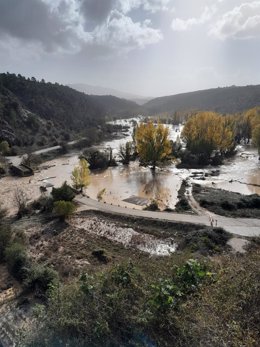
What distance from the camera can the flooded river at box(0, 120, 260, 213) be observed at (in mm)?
37219

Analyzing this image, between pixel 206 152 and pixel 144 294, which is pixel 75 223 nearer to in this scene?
pixel 144 294

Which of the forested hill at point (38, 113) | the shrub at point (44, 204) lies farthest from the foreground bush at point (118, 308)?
the forested hill at point (38, 113)

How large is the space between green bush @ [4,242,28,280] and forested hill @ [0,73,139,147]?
51.6 meters

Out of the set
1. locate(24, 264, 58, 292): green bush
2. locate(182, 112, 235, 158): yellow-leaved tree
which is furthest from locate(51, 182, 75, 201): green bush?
locate(182, 112, 235, 158): yellow-leaved tree

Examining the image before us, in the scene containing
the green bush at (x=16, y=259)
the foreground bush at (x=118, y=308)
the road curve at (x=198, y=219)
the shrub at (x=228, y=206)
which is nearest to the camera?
the foreground bush at (x=118, y=308)

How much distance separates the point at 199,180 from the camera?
44.3 m

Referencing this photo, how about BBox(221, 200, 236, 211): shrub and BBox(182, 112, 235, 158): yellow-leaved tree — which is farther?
BBox(182, 112, 235, 158): yellow-leaved tree

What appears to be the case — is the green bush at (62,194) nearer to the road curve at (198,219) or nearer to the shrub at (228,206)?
the road curve at (198,219)

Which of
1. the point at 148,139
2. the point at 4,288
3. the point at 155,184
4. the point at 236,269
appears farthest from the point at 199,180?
the point at 236,269

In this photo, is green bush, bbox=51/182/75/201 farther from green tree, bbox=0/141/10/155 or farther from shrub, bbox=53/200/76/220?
green tree, bbox=0/141/10/155

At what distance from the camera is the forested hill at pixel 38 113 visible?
74250mm

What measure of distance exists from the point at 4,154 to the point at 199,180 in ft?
120

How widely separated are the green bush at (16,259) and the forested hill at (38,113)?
51607 millimetres

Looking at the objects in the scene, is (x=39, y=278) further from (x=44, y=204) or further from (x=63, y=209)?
(x=44, y=204)
